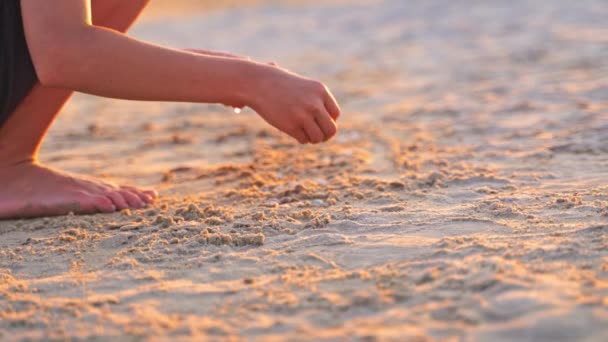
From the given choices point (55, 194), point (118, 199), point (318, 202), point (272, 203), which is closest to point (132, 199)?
point (118, 199)

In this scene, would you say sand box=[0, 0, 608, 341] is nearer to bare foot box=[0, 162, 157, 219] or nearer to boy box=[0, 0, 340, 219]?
bare foot box=[0, 162, 157, 219]

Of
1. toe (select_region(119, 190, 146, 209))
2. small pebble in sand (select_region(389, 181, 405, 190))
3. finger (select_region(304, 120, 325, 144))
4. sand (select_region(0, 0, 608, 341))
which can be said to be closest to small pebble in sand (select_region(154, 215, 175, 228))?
sand (select_region(0, 0, 608, 341))

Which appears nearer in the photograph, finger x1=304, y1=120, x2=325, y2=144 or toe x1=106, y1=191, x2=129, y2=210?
finger x1=304, y1=120, x2=325, y2=144

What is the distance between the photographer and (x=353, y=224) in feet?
6.23

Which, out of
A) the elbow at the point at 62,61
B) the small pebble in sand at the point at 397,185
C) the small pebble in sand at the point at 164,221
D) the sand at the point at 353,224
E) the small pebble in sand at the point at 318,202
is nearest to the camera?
the sand at the point at 353,224

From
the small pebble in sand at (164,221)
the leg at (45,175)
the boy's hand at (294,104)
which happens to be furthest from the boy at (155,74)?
the leg at (45,175)

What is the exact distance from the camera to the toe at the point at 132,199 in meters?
2.28

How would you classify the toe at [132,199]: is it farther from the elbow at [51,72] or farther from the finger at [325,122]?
the finger at [325,122]

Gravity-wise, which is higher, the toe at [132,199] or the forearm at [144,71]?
the forearm at [144,71]

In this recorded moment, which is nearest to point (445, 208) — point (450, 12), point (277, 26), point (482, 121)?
point (482, 121)

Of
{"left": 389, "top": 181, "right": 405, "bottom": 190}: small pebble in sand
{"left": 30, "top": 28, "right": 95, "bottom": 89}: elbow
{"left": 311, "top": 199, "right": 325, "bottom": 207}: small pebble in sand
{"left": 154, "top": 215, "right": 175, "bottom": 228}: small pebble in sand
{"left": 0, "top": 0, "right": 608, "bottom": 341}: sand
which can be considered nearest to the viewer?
{"left": 0, "top": 0, "right": 608, "bottom": 341}: sand

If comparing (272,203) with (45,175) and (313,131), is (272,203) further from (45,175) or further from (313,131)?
(45,175)

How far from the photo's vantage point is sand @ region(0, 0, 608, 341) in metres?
1.34

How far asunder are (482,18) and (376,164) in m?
3.81
